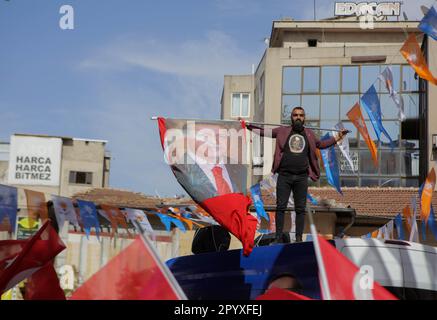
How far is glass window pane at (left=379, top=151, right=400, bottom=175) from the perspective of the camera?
3569cm

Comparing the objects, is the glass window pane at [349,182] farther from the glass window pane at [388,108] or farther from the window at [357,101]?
the glass window pane at [388,108]

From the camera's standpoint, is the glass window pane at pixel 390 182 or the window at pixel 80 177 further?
the window at pixel 80 177

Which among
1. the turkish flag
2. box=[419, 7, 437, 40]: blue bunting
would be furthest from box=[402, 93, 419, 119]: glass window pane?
the turkish flag

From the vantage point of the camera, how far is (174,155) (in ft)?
30.2

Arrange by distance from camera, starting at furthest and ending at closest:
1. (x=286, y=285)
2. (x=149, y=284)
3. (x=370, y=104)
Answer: (x=370, y=104)
(x=286, y=285)
(x=149, y=284)

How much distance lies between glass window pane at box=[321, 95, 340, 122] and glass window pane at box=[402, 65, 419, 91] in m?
3.13

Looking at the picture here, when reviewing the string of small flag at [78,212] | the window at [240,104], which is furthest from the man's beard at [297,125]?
the window at [240,104]

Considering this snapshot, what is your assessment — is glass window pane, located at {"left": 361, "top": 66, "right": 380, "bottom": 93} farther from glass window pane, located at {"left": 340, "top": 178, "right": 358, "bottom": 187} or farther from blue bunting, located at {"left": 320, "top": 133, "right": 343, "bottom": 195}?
blue bunting, located at {"left": 320, "top": 133, "right": 343, "bottom": 195}

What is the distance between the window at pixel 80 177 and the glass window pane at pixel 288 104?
18552 mm

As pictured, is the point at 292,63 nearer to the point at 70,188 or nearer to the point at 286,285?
the point at 70,188

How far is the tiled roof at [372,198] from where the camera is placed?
94.8ft

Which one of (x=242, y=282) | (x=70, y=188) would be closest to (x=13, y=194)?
(x=242, y=282)

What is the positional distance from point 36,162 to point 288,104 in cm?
2054
